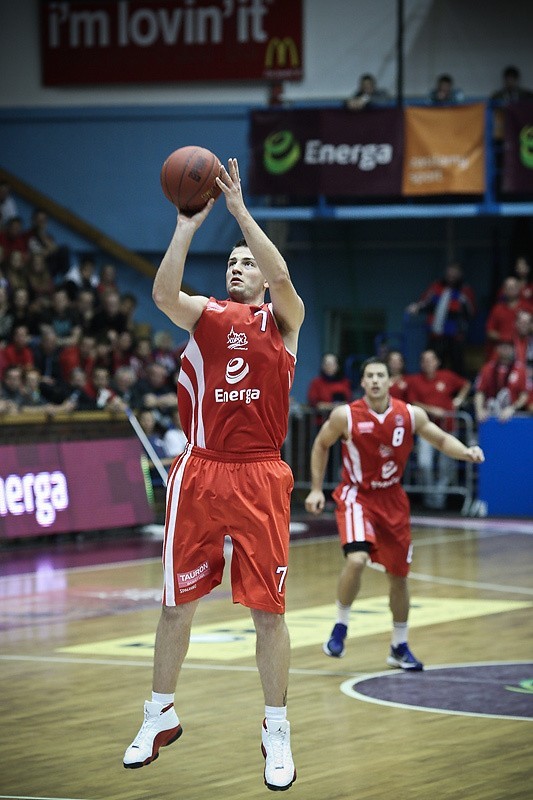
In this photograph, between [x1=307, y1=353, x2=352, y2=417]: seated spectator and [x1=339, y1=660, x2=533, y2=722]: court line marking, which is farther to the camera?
[x1=307, y1=353, x2=352, y2=417]: seated spectator

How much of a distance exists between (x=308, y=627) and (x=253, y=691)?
2.09 meters

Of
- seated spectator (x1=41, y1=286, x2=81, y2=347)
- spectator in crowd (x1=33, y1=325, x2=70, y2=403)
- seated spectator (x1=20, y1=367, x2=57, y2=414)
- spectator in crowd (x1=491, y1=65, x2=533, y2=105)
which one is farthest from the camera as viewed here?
spectator in crowd (x1=491, y1=65, x2=533, y2=105)

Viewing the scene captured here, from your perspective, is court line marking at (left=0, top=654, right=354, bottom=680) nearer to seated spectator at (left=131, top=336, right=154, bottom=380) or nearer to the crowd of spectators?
the crowd of spectators

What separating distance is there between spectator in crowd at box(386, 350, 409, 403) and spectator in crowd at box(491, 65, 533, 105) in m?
4.89

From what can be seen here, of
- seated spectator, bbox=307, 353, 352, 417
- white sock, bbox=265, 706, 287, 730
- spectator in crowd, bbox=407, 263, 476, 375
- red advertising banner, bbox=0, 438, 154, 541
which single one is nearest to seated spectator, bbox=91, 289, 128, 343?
seated spectator, bbox=307, 353, 352, 417

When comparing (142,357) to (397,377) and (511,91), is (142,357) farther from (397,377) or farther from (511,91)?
(511,91)

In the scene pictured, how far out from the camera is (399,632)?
9.03 meters

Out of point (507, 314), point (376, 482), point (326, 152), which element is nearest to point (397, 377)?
point (507, 314)

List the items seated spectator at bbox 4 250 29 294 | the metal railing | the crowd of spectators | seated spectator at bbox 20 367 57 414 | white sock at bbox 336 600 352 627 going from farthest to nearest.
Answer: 1. seated spectator at bbox 4 250 29 294
2. the metal railing
3. the crowd of spectators
4. seated spectator at bbox 20 367 57 414
5. white sock at bbox 336 600 352 627

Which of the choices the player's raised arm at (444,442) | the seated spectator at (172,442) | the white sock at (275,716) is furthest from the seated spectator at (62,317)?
the white sock at (275,716)

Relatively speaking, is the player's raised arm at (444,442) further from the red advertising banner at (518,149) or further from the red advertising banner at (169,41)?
the red advertising banner at (169,41)

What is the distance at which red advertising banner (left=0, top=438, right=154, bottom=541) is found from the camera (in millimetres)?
14781

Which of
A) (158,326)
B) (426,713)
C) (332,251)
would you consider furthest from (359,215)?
(426,713)

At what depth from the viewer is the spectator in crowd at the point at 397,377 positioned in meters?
17.3
